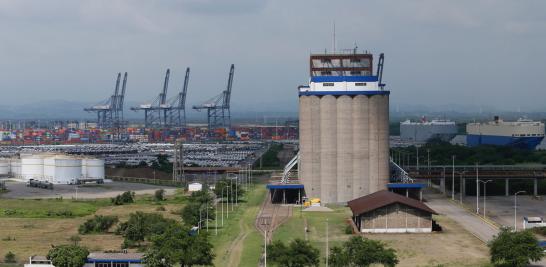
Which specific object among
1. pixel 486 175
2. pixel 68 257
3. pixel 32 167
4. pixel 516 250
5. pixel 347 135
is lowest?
pixel 68 257

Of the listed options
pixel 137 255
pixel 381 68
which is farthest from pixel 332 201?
pixel 381 68

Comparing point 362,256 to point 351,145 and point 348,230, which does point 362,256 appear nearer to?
point 348,230

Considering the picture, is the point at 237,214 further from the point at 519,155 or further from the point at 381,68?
the point at 381,68

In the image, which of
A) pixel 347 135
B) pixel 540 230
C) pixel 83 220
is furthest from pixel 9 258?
pixel 347 135

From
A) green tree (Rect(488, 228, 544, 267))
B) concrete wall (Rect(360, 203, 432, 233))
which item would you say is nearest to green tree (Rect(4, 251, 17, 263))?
concrete wall (Rect(360, 203, 432, 233))

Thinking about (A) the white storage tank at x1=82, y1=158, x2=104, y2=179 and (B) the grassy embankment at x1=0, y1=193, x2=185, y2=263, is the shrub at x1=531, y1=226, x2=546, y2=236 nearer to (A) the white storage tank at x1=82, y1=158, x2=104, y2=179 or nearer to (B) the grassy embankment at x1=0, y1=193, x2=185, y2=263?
(B) the grassy embankment at x1=0, y1=193, x2=185, y2=263
